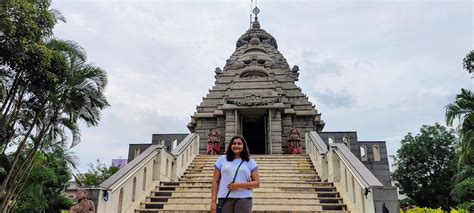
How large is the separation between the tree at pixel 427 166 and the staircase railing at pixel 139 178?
64.4 feet

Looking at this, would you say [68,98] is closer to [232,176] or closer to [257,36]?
[232,176]

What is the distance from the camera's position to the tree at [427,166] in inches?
872

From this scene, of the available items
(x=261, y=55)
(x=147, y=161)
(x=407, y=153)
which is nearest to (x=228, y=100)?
(x=261, y=55)

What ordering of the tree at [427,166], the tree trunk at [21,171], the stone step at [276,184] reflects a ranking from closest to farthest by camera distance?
the stone step at [276,184] < the tree trunk at [21,171] < the tree at [427,166]

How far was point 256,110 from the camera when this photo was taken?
15320 millimetres

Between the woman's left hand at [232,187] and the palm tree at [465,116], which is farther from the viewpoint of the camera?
the palm tree at [465,116]

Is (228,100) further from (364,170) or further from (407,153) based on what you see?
(407,153)

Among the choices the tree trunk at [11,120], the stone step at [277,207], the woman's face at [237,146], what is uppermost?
the tree trunk at [11,120]

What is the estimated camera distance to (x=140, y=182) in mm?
6727

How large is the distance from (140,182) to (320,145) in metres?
4.91

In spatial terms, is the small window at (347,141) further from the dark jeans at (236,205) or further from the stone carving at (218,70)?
the dark jeans at (236,205)

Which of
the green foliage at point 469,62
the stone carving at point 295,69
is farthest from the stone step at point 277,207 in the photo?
the stone carving at point 295,69

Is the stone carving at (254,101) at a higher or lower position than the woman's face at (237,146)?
higher

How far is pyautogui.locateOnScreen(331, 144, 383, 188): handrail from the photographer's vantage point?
498 centimetres
